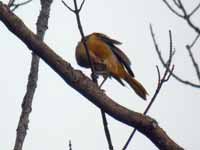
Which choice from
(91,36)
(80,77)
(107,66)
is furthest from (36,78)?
(91,36)

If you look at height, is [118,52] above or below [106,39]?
below

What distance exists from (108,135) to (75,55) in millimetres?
2960

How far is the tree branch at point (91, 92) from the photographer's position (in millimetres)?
2279

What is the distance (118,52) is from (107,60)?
0.26 meters

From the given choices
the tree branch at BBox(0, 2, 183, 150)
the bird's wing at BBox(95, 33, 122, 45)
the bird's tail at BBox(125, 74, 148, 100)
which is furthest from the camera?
the bird's wing at BBox(95, 33, 122, 45)

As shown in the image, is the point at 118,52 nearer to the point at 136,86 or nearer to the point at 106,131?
the point at 136,86

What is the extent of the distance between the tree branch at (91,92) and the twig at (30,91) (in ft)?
2.63

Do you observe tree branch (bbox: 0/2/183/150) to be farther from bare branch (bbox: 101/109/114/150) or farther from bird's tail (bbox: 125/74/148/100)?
bird's tail (bbox: 125/74/148/100)

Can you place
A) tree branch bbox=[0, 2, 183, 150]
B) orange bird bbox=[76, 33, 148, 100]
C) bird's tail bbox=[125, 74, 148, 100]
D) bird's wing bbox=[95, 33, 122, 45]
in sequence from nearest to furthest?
tree branch bbox=[0, 2, 183, 150] → bird's tail bbox=[125, 74, 148, 100] → orange bird bbox=[76, 33, 148, 100] → bird's wing bbox=[95, 33, 122, 45]

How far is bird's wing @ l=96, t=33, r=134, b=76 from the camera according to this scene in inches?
201

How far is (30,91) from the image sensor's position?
3510 mm

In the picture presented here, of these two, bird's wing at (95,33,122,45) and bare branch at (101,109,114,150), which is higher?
bird's wing at (95,33,122,45)

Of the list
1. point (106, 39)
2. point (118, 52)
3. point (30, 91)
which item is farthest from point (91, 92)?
point (106, 39)

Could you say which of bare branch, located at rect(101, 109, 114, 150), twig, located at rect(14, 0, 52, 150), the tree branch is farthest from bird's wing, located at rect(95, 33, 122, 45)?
the tree branch
